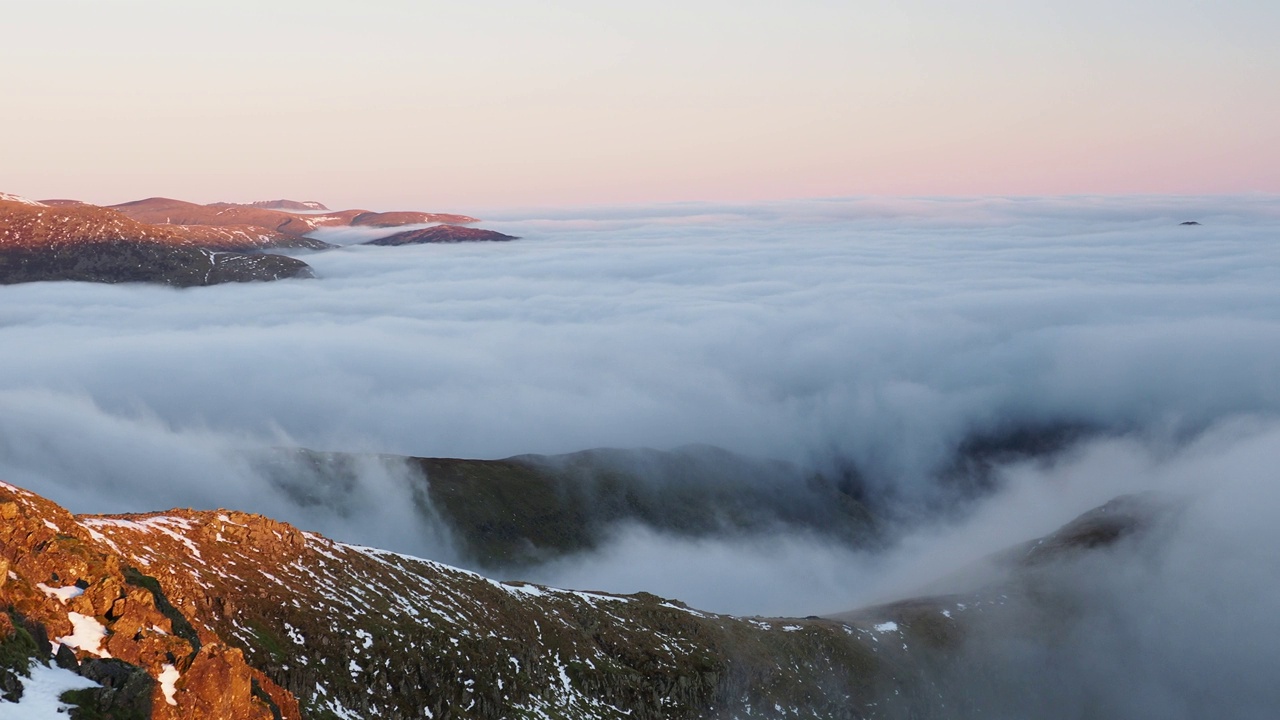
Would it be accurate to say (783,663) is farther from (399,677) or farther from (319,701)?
(319,701)

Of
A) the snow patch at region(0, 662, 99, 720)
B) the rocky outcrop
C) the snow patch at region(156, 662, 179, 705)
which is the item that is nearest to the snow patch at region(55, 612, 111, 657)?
the rocky outcrop

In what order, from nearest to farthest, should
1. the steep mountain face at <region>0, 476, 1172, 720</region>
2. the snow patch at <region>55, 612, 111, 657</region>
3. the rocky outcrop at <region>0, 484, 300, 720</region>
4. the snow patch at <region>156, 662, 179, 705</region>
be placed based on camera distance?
the rocky outcrop at <region>0, 484, 300, 720</region>, the snow patch at <region>55, 612, 111, 657</region>, the snow patch at <region>156, 662, 179, 705</region>, the steep mountain face at <region>0, 476, 1172, 720</region>

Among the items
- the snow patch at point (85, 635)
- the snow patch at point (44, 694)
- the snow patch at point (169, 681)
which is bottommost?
the snow patch at point (169, 681)

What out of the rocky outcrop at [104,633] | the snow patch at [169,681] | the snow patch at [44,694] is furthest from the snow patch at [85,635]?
the snow patch at [44,694]

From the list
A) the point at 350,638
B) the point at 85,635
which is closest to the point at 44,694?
the point at 85,635

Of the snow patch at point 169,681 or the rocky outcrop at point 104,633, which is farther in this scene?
the snow patch at point 169,681

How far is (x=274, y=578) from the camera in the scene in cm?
8844

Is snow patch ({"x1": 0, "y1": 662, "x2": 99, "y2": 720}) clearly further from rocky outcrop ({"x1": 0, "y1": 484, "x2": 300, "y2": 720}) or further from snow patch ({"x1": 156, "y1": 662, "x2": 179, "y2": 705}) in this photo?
snow patch ({"x1": 156, "y1": 662, "x2": 179, "y2": 705})

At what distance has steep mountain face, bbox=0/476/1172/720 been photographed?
41.5 meters

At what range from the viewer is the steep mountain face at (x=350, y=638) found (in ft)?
136

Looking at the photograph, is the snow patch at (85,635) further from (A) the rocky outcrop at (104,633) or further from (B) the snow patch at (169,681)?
(B) the snow patch at (169,681)

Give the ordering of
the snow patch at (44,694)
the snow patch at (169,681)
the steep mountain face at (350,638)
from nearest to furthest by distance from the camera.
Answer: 1. the snow patch at (44,694)
2. the snow patch at (169,681)
3. the steep mountain face at (350,638)

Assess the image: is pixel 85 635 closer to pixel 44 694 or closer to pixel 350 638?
pixel 44 694

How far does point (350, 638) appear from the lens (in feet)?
272
